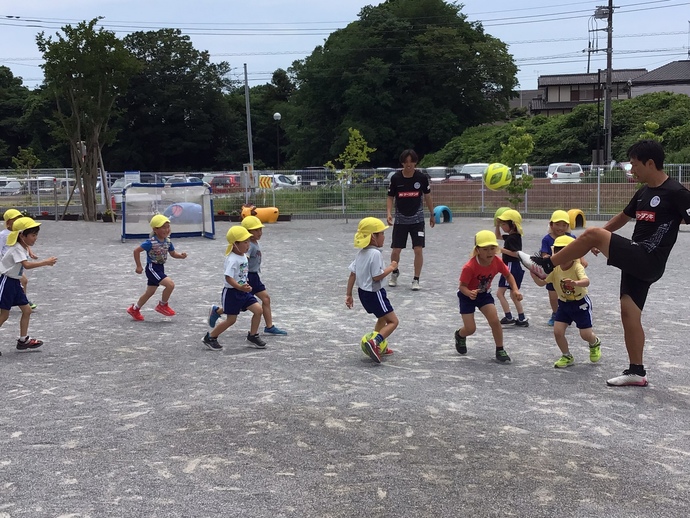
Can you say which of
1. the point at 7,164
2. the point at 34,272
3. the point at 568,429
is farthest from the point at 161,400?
the point at 7,164

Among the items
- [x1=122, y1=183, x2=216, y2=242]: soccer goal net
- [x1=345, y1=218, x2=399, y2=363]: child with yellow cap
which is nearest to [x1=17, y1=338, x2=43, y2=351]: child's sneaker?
[x1=345, y1=218, x2=399, y2=363]: child with yellow cap

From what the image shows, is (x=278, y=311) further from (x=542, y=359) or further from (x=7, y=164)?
(x=7, y=164)

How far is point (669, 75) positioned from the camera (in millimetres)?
69812

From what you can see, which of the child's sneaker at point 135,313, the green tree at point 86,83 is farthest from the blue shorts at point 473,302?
the green tree at point 86,83

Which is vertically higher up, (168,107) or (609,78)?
(168,107)

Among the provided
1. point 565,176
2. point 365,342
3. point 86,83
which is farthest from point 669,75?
point 365,342

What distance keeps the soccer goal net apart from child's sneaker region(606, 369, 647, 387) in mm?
15519

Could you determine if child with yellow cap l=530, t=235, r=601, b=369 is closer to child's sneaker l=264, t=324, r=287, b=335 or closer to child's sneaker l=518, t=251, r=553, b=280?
child's sneaker l=518, t=251, r=553, b=280

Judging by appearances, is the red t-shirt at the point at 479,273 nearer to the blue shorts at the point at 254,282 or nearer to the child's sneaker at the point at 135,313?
the blue shorts at the point at 254,282

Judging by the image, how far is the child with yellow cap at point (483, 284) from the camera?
23.3 ft

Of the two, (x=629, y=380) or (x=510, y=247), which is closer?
(x=629, y=380)

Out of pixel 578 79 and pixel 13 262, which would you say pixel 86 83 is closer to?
pixel 13 262

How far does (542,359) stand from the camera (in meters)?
7.29

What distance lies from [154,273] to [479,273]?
4270mm
